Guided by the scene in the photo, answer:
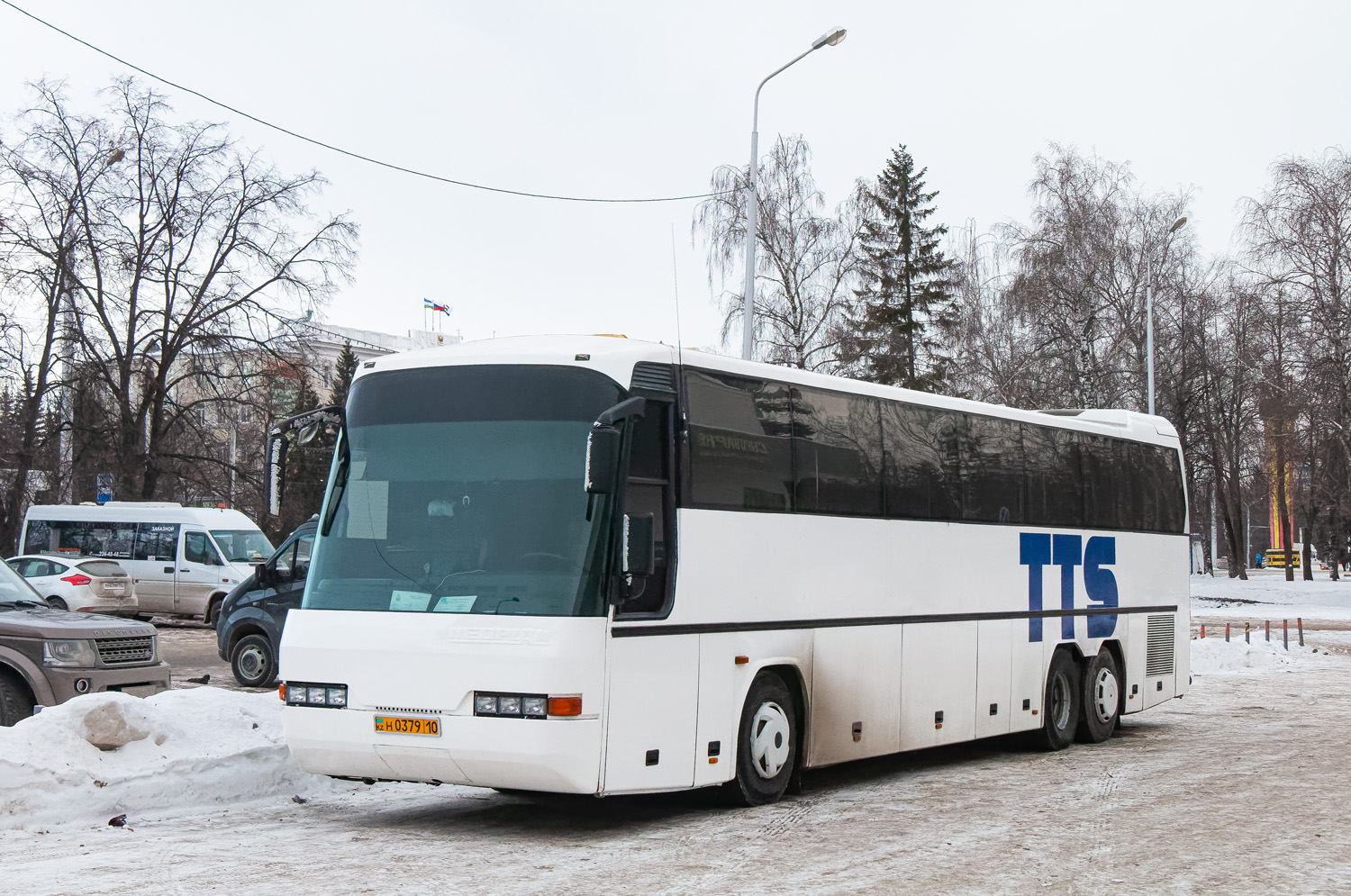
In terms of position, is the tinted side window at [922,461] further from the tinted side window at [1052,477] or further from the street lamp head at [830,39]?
the street lamp head at [830,39]

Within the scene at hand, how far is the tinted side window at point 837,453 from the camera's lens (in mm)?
10672

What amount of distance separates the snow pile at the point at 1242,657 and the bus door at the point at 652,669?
54.5 ft

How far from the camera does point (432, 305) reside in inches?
3142

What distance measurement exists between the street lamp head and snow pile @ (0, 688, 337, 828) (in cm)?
1784

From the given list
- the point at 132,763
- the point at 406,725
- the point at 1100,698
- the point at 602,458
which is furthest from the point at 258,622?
the point at 602,458

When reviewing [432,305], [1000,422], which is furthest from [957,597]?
[432,305]

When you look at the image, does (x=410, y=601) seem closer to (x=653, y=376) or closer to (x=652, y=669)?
(x=652, y=669)

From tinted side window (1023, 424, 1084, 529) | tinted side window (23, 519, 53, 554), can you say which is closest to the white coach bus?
tinted side window (1023, 424, 1084, 529)

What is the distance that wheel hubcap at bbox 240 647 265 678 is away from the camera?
18719 millimetres

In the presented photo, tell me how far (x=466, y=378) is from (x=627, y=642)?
2012 mm

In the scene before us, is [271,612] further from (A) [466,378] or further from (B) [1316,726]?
(B) [1316,726]

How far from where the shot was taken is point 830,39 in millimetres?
25438

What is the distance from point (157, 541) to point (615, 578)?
26076 millimetres

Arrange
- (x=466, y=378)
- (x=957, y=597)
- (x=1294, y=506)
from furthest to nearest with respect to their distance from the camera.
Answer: (x=1294, y=506) → (x=957, y=597) → (x=466, y=378)
